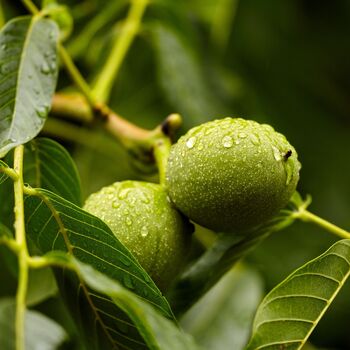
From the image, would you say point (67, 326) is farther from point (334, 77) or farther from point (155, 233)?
point (334, 77)

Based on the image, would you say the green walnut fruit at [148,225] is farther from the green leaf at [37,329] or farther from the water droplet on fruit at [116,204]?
the green leaf at [37,329]

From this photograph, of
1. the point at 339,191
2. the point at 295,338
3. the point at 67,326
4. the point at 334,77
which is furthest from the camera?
the point at 334,77

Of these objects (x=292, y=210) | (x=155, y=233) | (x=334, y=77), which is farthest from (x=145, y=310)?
(x=334, y=77)

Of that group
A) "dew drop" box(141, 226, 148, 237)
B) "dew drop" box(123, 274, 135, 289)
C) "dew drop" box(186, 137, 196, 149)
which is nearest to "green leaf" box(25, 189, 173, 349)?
"dew drop" box(123, 274, 135, 289)

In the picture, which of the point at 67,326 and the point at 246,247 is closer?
the point at 246,247

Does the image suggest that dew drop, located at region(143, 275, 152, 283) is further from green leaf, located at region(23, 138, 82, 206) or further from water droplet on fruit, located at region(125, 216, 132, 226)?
green leaf, located at region(23, 138, 82, 206)

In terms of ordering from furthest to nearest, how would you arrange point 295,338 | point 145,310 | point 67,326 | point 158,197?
point 67,326 < point 158,197 < point 295,338 < point 145,310
